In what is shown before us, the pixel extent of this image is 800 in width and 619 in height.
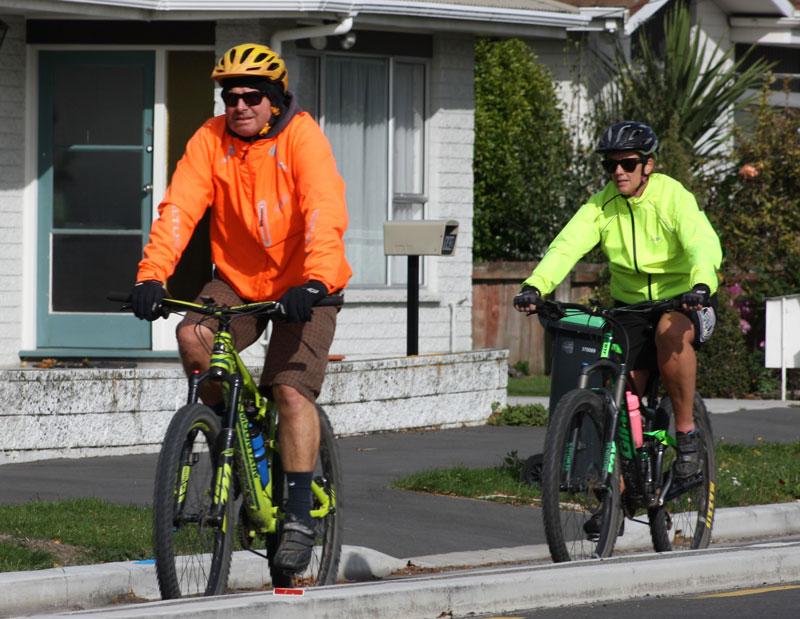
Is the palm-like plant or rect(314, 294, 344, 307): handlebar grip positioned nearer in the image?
rect(314, 294, 344, 307): handlebar grip

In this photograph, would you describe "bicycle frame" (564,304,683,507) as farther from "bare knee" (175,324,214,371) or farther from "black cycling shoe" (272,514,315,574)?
"bare knee" (175,324,214,371)

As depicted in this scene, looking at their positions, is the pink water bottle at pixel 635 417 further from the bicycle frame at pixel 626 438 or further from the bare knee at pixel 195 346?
the bare knee at pixel 195 346

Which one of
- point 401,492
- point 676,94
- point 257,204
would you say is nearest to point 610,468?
point 257,204

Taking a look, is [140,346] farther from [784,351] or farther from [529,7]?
[784,351]

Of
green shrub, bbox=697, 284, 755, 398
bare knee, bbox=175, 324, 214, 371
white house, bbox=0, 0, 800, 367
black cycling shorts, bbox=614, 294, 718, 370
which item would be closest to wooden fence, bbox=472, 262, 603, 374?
green shrub, bbox=697, 284, 755, 398

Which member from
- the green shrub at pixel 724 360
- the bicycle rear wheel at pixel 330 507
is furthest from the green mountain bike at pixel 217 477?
the green shrub at pixel 724 360

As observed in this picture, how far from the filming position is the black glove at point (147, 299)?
510 cm

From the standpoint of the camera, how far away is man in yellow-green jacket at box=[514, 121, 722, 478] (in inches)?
265

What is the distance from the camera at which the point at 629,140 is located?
22.2ft

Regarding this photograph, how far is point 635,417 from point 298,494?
187 cm

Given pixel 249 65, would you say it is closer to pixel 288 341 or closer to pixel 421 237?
pixel 288 341

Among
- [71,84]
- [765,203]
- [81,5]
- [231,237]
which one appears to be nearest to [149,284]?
[231,237]

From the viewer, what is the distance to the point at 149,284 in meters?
5.17

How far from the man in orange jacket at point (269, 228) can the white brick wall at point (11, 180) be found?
7.44 metres
